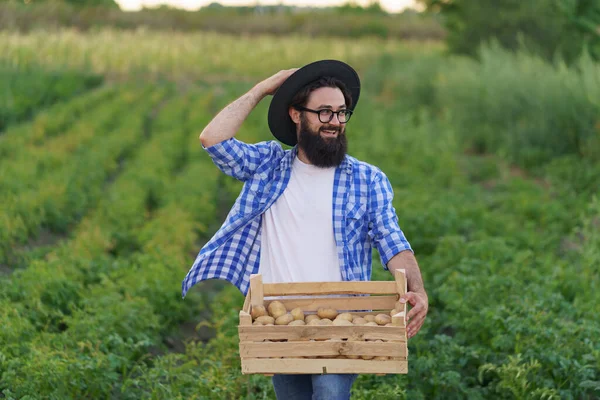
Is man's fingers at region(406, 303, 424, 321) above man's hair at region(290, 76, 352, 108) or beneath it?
beneath

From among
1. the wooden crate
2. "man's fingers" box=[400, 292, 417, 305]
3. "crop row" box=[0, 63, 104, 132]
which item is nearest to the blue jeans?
the wooden crate

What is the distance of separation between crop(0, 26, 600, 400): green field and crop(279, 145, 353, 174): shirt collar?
1475 mm

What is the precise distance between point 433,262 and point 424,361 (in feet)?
8.58

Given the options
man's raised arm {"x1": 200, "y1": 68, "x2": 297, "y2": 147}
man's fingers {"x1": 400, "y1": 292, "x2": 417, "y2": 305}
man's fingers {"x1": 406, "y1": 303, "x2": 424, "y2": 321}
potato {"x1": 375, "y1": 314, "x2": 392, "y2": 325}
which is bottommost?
potato {"x1": 375, "y1": 314, "x2": 392, "y2": 325}

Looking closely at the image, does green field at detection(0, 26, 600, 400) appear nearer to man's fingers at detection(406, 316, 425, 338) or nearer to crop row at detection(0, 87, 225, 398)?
crop row at detection(0, 87, 225, 398)

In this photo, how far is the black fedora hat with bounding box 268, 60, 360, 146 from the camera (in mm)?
3795

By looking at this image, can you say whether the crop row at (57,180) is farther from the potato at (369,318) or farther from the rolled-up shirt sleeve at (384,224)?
the potato at (369,318)

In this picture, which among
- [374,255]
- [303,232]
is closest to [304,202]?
[303,232]

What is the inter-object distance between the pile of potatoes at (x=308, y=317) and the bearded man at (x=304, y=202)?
15cm

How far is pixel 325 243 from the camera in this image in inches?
146

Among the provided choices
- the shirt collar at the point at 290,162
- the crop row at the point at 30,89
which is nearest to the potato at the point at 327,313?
the shirt collar at the point at 290,162

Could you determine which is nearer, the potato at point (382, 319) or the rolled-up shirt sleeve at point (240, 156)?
the potato at point (382, 319)

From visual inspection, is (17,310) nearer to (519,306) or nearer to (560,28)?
(519,306)

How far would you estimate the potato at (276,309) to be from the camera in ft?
11.7
